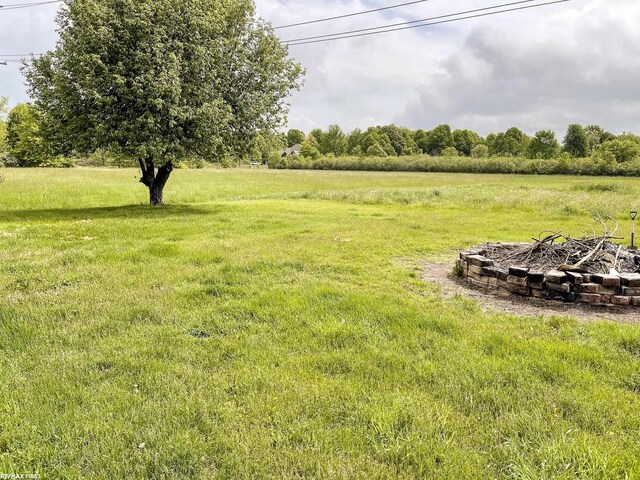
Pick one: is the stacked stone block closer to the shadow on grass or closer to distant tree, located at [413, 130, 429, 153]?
the shadow on grass

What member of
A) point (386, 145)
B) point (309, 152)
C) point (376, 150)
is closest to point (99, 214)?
point (376, 150)

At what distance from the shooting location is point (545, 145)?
278 ft

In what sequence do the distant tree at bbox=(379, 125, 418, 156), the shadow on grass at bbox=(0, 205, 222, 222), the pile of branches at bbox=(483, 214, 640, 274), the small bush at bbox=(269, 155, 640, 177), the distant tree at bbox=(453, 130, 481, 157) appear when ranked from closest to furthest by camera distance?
1. the pile of branches at bbox=(483, 214, 640, 274)
2. the shadow on grass at bbox=(0, 205, 222, 222)
3. the small bush at bbox=(269, 155, 640, 177)
4. the distant tree at bbox=(379, 125, 418, 156)
5. the distant tree at bbox=(453, 130, 481, 157)

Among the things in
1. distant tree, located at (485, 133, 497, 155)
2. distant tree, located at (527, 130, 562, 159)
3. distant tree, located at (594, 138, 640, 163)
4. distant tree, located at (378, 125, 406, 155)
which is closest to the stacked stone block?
distant tree, located at (594, 138, 640, 163)

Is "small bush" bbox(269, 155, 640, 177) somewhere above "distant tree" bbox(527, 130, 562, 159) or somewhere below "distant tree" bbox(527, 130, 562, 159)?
below

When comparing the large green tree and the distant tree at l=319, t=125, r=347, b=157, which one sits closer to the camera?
the large green tree

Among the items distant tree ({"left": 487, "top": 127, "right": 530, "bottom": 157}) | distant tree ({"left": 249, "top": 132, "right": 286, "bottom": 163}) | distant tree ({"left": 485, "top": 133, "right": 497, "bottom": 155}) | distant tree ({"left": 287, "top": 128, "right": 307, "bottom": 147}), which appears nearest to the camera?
distant tree ({"left": 249, "top": 132, "right": 286, "bottom": 163})

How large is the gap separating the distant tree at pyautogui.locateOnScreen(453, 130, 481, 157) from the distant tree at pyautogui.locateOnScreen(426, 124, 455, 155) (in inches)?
71.8

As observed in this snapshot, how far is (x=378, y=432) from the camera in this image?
266 cm

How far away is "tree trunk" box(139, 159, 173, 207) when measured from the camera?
16000mm

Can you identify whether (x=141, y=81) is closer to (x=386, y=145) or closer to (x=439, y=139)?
(x=386, y=145)

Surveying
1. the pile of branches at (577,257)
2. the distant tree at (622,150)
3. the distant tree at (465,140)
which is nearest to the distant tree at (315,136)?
the distant tree at (465,140)

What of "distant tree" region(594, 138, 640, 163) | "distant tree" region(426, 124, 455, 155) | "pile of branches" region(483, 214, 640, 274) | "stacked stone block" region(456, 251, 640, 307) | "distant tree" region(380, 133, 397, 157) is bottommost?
"stacked stone block" region(456, 251, 640, 307)

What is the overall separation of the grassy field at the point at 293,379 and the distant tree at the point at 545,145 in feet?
299
